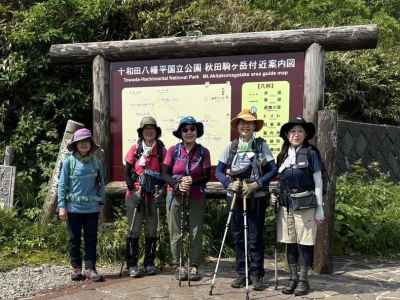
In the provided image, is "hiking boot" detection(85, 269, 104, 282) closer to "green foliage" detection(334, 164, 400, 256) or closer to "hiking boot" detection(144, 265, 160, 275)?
"hiking boot" detection(144, 265, 160, 275)

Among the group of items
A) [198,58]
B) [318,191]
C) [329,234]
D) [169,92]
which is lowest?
[329,234]

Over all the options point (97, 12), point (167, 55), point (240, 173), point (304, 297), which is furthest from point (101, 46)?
point (304, 297)

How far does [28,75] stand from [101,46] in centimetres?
241

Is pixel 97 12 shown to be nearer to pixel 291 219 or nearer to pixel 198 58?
pixel 198 58

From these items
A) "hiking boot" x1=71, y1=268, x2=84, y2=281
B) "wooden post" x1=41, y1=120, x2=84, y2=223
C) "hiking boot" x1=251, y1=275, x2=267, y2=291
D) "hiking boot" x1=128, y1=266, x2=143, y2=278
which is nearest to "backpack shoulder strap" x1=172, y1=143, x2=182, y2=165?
"hiking boot" x1=128, y1=266, x2=143, y2=278

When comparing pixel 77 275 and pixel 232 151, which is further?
pixel 77 275

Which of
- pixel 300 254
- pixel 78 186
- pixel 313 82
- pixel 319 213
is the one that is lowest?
pixel 300 254

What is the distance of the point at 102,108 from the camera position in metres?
6.89

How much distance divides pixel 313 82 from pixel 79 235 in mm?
3097

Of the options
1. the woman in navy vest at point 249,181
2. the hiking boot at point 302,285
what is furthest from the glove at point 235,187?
the hiking boot at point 302,285

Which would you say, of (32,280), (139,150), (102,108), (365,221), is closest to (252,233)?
(139,150)

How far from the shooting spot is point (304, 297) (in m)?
5.09

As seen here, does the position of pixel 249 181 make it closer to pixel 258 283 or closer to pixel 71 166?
pixel 258 283

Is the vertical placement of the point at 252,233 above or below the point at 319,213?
below
